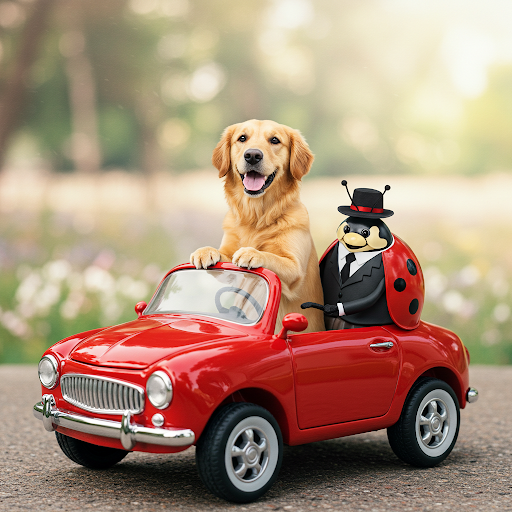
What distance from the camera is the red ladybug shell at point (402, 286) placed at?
557cm

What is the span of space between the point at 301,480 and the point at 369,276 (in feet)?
5.10

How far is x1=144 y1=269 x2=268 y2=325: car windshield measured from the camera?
16.9 feet

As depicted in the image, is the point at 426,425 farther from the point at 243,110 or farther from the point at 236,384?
the point at 243,110

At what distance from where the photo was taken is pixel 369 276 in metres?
5.67

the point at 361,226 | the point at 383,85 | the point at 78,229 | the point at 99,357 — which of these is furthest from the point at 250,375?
the point at 383,85

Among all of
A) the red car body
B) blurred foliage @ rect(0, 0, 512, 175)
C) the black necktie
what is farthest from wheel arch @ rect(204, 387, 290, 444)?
blurred foliage @ rect(0, 0, 512, 175)

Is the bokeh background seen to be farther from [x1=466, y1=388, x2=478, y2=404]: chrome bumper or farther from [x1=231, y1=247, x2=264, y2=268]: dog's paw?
[x1=231, y1=247, x2=264, y2=268]: dog's paw

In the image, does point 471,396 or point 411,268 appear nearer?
point 411,268

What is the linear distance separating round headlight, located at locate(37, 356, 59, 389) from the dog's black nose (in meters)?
2.06

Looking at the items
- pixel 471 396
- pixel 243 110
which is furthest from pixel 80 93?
pixel 471 396

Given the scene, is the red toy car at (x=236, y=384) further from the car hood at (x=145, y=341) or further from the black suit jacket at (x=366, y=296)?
the black suit jacket at (x=366, y=296)

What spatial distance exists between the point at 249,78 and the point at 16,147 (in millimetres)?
4105

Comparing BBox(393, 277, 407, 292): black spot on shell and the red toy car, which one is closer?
the red toy car

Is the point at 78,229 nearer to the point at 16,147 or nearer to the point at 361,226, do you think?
the point at 16,147
